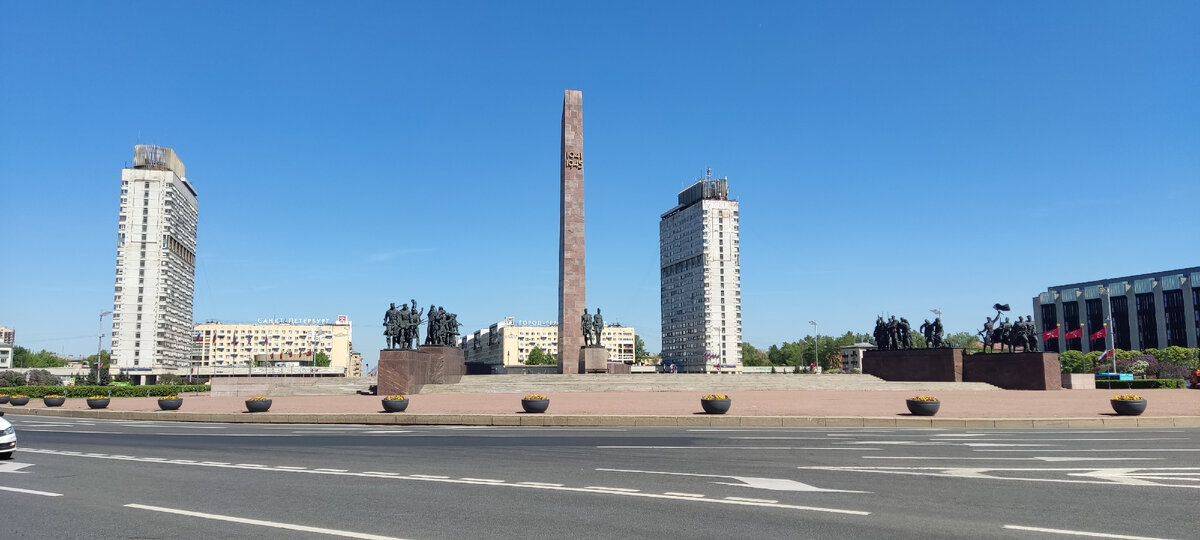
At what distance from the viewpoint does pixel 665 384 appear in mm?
43438

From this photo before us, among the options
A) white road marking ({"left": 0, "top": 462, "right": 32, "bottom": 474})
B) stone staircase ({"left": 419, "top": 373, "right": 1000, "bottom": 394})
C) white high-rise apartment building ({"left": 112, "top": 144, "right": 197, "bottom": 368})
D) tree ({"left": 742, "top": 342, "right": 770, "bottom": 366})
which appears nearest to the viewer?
white road marking ({"left": 0, "top": 462, "right": 32, "bottom": 474})

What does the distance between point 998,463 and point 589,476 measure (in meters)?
6.29

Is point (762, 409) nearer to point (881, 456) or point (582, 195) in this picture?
point (881, 456)

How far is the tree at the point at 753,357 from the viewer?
188m

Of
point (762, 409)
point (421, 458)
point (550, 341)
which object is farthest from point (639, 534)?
point (550, 341)

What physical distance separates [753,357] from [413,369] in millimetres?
159035

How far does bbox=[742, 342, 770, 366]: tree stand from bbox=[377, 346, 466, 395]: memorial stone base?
14687 cm

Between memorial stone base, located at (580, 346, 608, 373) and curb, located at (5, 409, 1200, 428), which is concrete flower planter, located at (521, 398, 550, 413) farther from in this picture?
memorial stone base, located at (580, 346, 608, 373)

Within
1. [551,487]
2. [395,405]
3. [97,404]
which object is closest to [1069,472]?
[551,487]

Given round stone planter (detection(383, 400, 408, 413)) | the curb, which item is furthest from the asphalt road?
round stone planter (detection(383, 400, 408, 413))

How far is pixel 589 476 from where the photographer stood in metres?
10.6

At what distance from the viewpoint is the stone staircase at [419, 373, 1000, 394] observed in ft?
136

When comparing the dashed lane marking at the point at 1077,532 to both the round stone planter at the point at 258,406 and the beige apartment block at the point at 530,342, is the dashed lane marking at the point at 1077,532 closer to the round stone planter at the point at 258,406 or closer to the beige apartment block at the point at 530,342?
the round stone planter at the point at 258,406

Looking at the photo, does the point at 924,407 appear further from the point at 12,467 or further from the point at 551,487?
the point at 12,467
